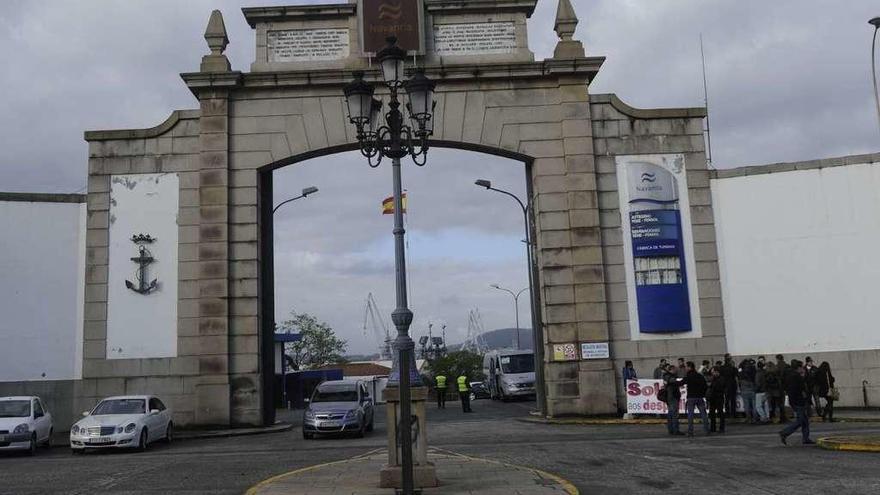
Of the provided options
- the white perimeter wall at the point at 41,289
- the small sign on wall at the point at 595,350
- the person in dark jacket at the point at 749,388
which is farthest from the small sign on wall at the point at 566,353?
the white perimeter wall at the point at 41,289

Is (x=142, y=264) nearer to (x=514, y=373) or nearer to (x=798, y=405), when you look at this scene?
(x=798, y=405)

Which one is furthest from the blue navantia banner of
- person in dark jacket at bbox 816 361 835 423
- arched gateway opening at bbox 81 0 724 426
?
person in dark jacket at bbox 816 361 835 423

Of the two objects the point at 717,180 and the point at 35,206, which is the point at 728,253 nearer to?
the point at 717,180

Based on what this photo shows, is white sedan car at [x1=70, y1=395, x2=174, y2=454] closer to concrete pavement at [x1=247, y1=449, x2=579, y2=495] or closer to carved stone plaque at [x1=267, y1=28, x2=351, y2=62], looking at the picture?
concrete pavement at [x1=247, y1=449, x2=579, y2=495]

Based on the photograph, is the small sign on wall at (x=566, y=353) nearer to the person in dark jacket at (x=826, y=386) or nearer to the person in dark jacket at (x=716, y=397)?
the person in dark jacket at (x=716, y=397)

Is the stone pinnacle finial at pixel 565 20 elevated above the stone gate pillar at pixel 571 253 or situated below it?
above

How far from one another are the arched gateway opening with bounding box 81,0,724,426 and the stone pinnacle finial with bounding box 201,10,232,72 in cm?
4

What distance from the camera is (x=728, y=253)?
2495 centimetres

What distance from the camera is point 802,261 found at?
80.5ft

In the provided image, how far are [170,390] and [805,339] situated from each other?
18.1 meters

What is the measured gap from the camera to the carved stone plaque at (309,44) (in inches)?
1008

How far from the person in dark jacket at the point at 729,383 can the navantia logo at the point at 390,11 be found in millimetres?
13394

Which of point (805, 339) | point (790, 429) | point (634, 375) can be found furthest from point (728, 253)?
point (790, 429)

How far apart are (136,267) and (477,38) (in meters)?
12.2
